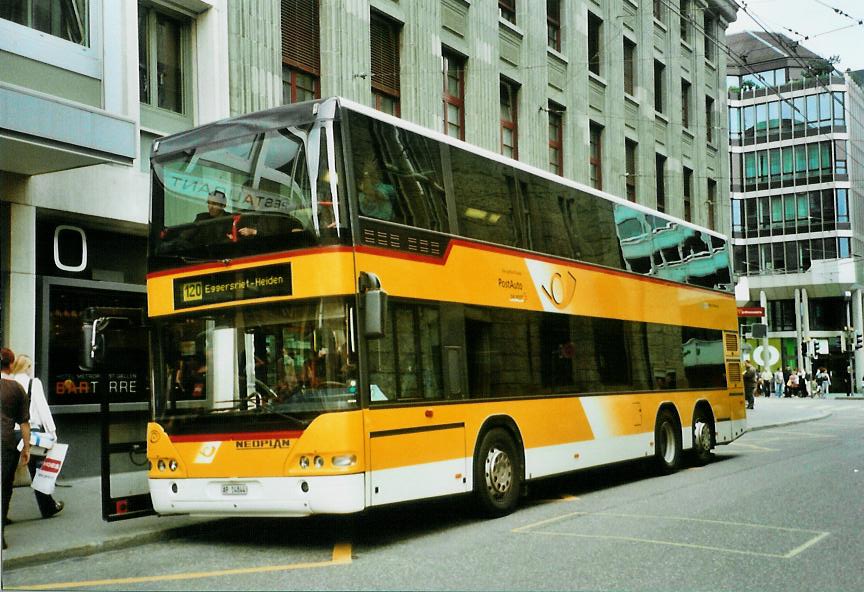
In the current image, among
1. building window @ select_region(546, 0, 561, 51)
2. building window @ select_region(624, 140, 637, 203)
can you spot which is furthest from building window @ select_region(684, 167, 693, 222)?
building window @ select_region(546, 0, 561, 51)

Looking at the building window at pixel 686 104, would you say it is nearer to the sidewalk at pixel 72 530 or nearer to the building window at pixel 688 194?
the building window at pixel 688 194

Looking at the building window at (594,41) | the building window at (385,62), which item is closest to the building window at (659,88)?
the building window at (594,41)

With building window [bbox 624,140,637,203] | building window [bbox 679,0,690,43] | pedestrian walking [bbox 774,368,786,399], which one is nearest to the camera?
building window [bbox 624,140,637,203]

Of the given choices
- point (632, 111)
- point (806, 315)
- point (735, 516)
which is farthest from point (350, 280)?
point (806, 315)

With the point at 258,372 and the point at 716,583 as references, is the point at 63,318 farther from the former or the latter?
the point at 716,583

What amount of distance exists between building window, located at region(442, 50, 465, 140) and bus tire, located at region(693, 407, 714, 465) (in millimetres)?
8821

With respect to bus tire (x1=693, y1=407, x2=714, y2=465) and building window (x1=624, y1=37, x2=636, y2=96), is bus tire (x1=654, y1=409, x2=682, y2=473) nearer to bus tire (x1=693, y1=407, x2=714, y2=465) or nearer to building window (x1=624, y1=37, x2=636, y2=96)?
bus tire (x1=693, y1=407, x2=714, y2=465)

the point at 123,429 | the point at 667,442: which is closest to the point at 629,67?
the point at 667,442

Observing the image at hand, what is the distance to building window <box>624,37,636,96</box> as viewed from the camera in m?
32.5

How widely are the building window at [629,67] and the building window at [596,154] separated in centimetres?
289

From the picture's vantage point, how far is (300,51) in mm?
18391

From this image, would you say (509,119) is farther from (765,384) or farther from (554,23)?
(765,384)

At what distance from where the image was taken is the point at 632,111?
106ft

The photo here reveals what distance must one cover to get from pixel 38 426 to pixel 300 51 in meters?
9.49
